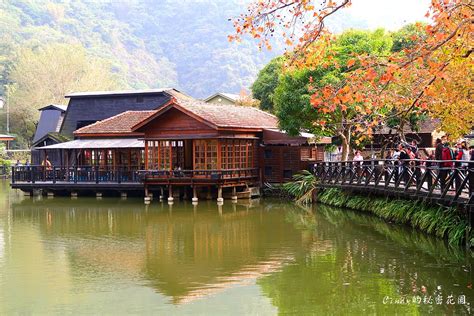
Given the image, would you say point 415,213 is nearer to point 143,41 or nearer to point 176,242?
point 176,242

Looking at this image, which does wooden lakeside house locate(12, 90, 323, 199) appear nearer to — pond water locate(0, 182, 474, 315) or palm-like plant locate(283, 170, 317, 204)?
palm-like plant locate(283, 170, 317, 204)

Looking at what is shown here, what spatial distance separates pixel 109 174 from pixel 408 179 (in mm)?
16455

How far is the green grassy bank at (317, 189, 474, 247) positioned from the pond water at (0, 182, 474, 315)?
352 mm

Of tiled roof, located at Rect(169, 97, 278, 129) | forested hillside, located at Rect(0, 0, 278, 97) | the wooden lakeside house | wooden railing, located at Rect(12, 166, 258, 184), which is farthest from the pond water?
forested hillside, located at Rect(0, 0, 278, 97)

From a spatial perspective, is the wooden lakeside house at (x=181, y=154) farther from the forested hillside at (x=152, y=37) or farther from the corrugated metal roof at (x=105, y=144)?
the forested hillside at (x=152, y=37)

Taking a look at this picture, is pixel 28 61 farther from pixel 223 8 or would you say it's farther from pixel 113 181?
pixel 223 8

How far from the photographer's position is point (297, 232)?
63.0ft

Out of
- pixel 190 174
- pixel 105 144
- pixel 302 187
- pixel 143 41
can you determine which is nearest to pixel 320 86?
pixel 302 187

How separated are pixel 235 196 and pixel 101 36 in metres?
95.4

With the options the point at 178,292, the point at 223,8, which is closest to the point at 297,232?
the point at 178,292

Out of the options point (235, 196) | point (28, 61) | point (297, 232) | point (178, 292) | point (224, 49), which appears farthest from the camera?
point (224, 49)

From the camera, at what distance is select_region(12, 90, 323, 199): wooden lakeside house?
2797 cm

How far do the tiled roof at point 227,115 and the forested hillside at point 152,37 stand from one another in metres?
59.8

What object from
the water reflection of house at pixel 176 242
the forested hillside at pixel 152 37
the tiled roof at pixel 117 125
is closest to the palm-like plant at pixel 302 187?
the water reflection of house at pixel 176 242
